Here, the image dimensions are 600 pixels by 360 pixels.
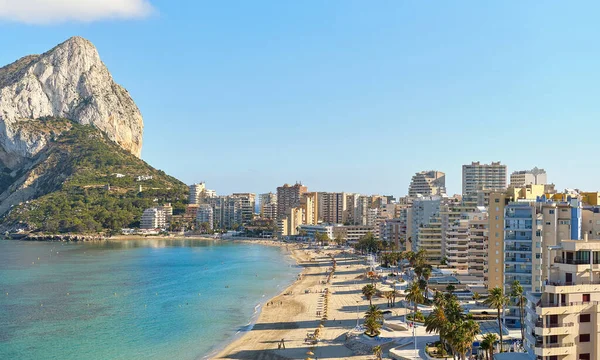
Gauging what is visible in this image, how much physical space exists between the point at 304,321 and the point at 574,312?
113 ft

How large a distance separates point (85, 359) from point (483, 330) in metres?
30.1

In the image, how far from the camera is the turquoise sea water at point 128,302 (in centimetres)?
4875

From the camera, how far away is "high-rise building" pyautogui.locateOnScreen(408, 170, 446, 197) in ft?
586

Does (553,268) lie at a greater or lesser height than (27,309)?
greater

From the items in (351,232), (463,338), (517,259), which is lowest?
(351,232)

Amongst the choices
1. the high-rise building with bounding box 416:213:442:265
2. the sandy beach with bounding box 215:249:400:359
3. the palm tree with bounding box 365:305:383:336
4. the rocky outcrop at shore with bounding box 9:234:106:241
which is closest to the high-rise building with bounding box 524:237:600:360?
the sandy beach with bounding box 215:249:400:359

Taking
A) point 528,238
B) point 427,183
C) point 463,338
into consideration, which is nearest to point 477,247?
point 528,238

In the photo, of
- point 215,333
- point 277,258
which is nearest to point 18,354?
point 215,333

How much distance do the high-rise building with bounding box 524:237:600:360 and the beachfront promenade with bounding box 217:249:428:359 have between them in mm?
15058

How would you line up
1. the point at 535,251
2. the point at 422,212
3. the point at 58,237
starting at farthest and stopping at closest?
the point at 58,237 < the point at 422,212 < the point at 535,251

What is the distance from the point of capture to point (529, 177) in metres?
133

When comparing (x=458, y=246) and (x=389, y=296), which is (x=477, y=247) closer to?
(x=389, y=296)

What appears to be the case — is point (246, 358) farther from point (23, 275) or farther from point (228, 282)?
point (23, 275)

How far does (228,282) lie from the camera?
288 feet
